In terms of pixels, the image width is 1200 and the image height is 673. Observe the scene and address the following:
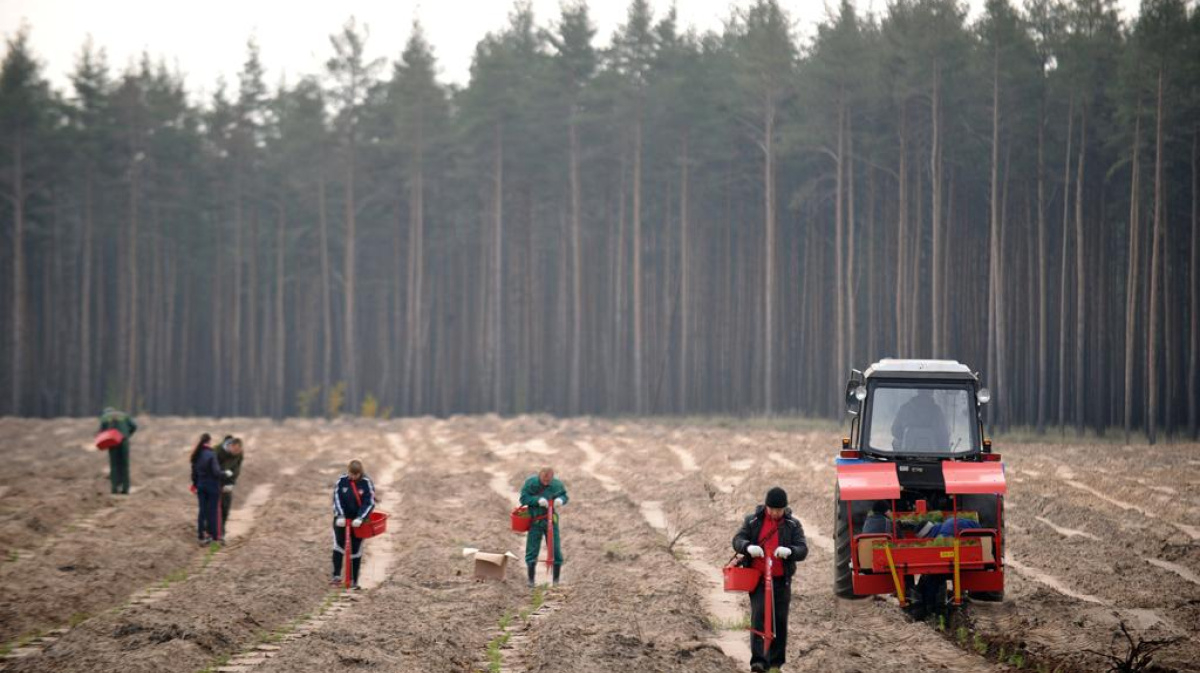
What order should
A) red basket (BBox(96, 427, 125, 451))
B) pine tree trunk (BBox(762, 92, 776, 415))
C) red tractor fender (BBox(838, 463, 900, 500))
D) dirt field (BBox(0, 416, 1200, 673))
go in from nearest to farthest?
dirt field (BBox(0, 416, 1200, 673)), red tractor fender (BBox(838, 463, 900, 500)), red basket (BBox(96, 427, 125, 451)), pine tree trunk (BBox(762, 92, 776, 415))

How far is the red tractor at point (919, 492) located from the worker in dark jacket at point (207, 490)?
1117cm

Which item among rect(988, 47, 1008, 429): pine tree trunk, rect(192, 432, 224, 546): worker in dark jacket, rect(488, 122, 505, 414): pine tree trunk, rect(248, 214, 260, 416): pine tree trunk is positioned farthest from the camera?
rect(248, 214, 260, 416): pine tree trunk

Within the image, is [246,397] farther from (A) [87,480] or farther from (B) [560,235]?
(A) [87,480]

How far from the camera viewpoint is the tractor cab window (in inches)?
615

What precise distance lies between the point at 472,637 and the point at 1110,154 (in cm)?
4256

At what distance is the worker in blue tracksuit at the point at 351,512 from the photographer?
17.8 metres

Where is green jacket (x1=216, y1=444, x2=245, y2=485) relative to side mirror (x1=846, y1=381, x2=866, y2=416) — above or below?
below

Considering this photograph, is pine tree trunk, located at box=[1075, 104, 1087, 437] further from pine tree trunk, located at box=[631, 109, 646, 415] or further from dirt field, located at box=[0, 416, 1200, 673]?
pine tree trunk, located at box=[631, 109, 646, 415]

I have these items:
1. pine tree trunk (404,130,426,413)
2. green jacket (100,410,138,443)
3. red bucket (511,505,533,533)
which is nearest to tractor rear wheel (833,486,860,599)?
red bucket (511,505,533,533)

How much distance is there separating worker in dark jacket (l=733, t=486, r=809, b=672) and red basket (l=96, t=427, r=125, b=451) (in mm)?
19184

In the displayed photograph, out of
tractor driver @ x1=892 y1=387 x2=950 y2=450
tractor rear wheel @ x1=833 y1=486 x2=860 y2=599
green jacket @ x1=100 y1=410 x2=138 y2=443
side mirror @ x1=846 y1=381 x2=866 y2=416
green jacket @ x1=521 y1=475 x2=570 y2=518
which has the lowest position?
tractor rear wheel @ x1=833 y1=486 x2=860 y2=599

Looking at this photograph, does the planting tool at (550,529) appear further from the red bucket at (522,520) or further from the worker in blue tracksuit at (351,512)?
the worker in blue tracksuit at (351,512)

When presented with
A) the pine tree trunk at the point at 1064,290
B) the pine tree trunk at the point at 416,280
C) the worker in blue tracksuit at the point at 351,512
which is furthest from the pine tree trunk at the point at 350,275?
the worker in blue tracksuit at the point at 351,512

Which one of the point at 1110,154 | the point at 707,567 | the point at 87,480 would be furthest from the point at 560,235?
the point at 707,567
